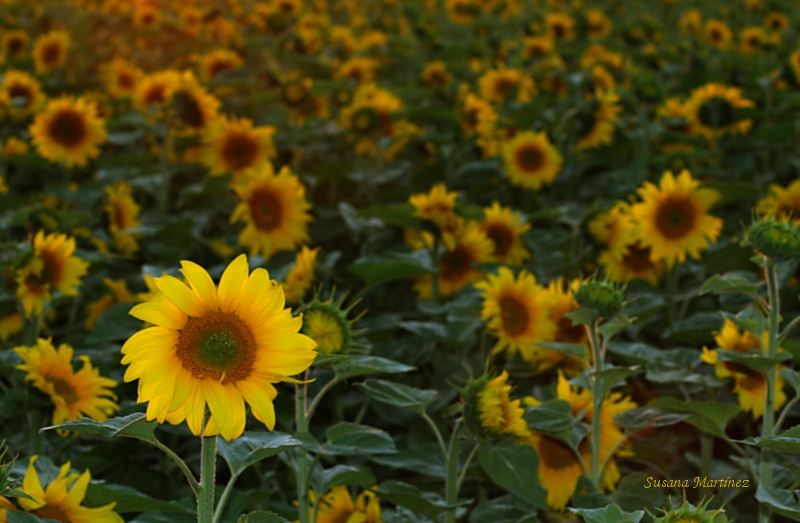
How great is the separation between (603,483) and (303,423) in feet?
2.62

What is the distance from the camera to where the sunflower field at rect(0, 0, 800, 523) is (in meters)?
1.38

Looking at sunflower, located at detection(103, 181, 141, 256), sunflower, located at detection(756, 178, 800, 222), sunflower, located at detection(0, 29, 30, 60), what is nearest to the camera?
sunflower, located at detection(756, 178, 800, 222)

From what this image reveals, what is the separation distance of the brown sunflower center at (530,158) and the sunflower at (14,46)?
3124 millimetres

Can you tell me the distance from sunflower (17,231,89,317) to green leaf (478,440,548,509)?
1.19m

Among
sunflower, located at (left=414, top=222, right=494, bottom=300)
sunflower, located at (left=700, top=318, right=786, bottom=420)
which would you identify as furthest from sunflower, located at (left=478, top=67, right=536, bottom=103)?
sunflower, located at (left=700, top=318, right=786, bottom=420)

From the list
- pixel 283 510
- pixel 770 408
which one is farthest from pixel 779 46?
pixel 283 510

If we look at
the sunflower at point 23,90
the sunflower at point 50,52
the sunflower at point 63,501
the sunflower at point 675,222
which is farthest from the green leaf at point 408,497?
the sunflower at point 50,52

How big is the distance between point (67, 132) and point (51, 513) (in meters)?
2.16

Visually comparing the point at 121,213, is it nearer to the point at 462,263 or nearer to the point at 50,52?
the point at 462,263

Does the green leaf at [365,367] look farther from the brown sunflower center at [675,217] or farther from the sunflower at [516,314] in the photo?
the brown sunflower center at [675,217]

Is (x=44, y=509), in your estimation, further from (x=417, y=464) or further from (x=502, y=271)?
(x=502, y=271)

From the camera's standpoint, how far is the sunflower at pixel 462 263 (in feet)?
8.61

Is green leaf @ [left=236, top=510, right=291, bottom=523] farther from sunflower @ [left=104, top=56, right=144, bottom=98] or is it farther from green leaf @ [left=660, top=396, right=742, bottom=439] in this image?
sunflower @ [left=104, top=56, right=144, bottom=98]

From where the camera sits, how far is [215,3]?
675 centimetres
